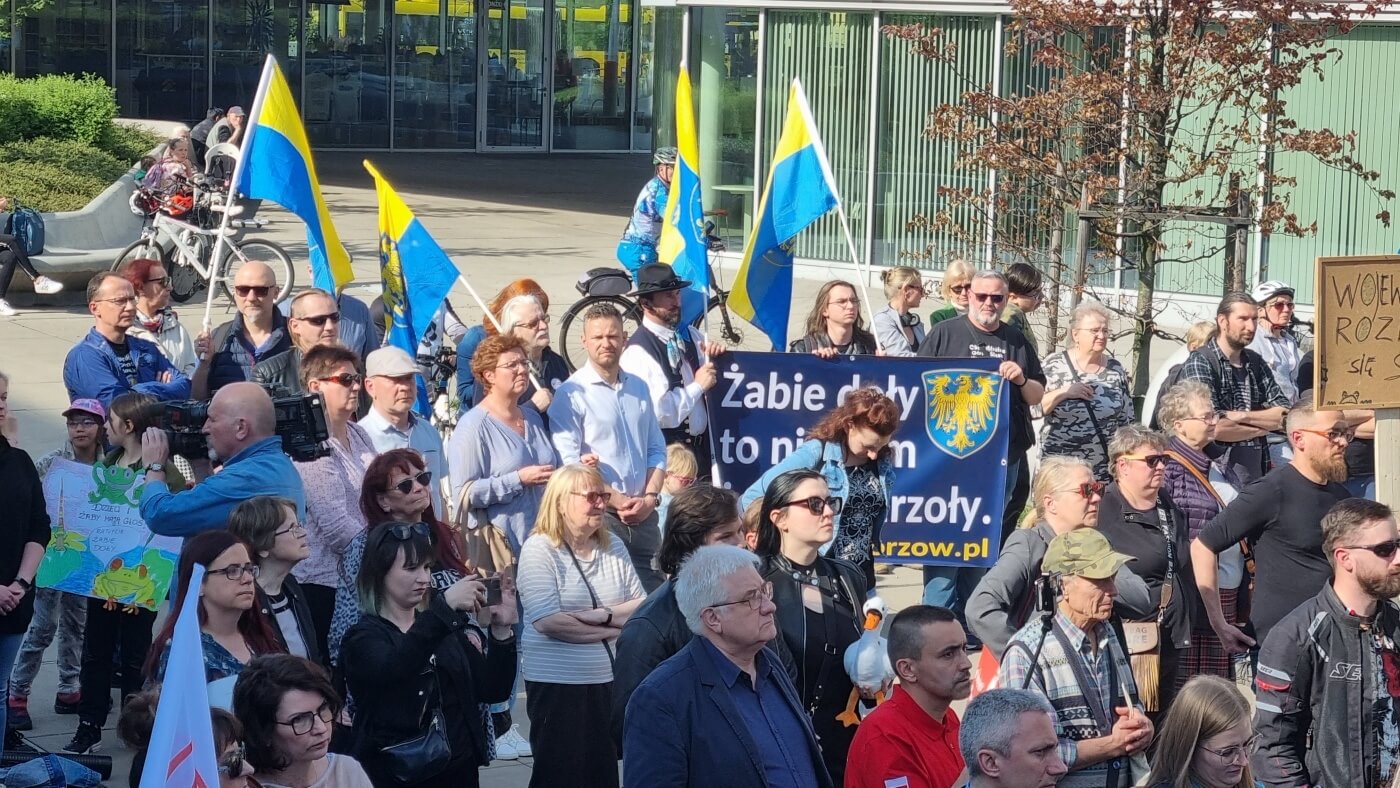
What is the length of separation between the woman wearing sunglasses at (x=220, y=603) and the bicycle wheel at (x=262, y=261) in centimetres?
993

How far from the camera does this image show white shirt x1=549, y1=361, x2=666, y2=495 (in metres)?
8.01

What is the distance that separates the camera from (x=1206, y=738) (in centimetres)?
510

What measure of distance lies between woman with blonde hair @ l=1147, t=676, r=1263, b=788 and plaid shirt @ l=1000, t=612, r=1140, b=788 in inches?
16.8

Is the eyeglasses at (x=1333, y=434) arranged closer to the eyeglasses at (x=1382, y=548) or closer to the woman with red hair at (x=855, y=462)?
the eyeglasses at (x=1382, y=548)

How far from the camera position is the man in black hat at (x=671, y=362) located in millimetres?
8742

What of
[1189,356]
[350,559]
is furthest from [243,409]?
[1189,356]

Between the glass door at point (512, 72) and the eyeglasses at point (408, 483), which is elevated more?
the glass door at point (512, 72)

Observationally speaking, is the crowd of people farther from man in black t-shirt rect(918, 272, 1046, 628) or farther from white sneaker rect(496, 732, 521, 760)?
white sneaker rect(496, 732, 521, 760)

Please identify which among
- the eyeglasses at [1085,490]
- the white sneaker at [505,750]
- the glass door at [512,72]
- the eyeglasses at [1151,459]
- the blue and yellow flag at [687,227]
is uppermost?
the glass door at [512,72]

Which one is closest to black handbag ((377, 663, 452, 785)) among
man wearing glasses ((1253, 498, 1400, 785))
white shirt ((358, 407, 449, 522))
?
white shirt ((358, 407, 449, 522))

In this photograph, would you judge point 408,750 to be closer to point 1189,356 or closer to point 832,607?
point 832,607

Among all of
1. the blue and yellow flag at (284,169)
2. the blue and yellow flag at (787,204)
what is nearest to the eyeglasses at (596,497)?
the blue and yellow flag at (284,169)

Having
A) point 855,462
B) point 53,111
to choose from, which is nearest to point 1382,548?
point 855,462

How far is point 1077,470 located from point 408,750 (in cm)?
268
